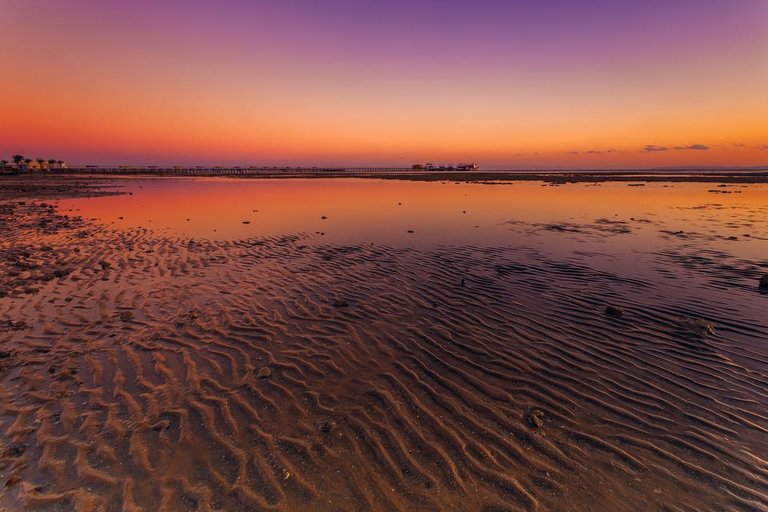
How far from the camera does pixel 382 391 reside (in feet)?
21.9

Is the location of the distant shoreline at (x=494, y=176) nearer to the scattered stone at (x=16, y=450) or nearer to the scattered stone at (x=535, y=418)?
the scattered stone at (x=535, y=418)

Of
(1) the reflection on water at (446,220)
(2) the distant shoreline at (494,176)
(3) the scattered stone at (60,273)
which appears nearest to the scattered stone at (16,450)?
(3) the scattered stone at (60,273)

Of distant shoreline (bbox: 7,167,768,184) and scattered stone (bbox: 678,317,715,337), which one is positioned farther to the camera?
distant shoreline (bbox: 7,167,768,184)

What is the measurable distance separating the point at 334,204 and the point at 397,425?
33.5 m

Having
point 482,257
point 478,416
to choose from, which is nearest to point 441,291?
point 482,257

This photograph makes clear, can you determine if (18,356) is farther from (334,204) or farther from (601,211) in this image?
(601,211)

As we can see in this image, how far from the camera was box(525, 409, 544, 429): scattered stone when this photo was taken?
5.73 m

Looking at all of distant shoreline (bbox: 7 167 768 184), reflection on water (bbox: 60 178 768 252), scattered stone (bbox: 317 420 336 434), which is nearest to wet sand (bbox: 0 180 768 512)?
scattered stone (bbox: 317 420 336 434)

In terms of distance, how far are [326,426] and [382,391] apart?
1.37m

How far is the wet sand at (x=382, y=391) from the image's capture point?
181 inches

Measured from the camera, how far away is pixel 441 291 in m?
12.1

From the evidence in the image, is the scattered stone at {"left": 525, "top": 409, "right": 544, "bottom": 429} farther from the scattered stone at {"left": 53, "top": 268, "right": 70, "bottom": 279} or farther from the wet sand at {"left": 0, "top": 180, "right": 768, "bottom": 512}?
the scattered stone at {"left": 53, "top": 268, "right": 70, "bottom": 279}

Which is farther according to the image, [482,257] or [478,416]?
[482,257]

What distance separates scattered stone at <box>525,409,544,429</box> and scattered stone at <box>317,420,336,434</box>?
3280 millimetres
